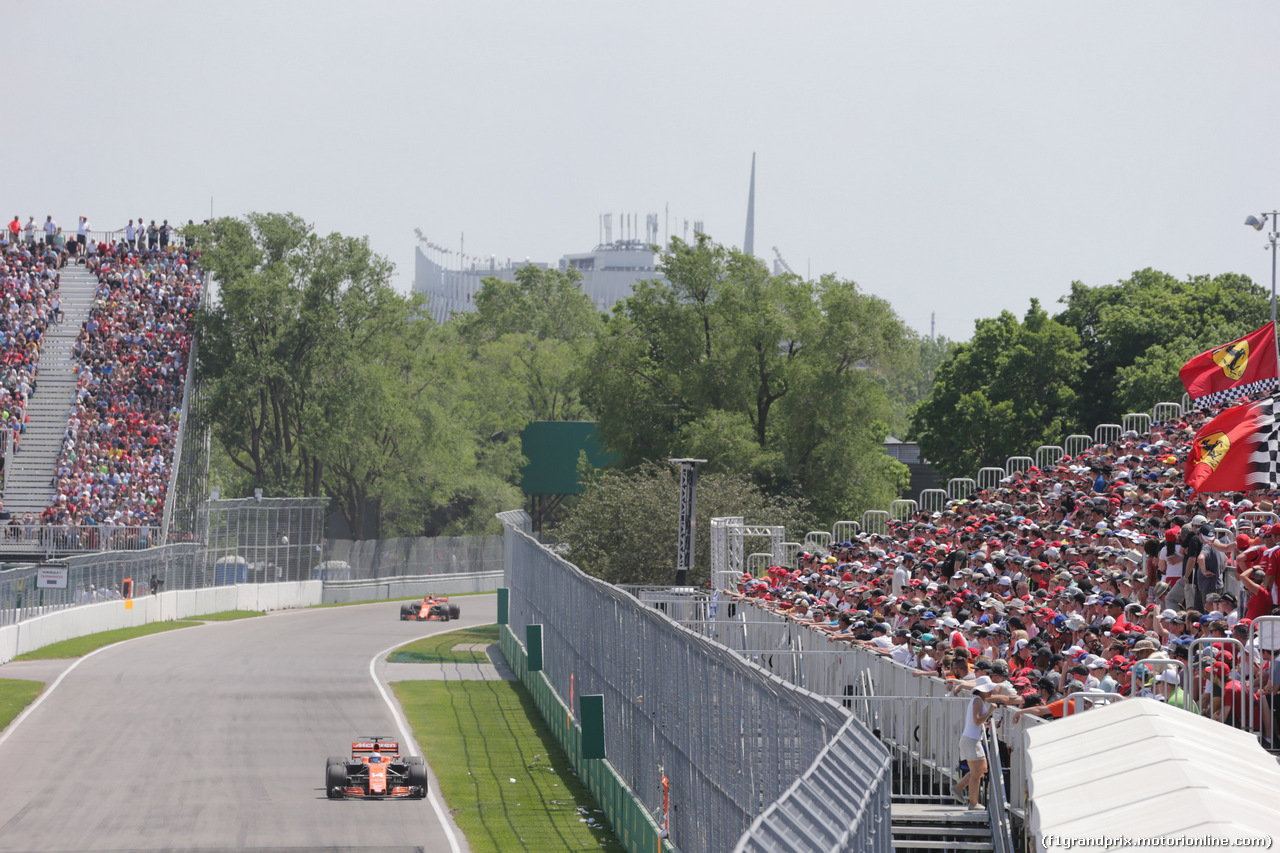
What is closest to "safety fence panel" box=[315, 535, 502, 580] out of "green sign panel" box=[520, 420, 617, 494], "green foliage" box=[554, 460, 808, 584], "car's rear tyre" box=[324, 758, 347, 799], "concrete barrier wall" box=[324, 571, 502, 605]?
"concrete barrier wall" box=[324, 571, 502, 605]

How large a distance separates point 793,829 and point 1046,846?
1154 millimetres

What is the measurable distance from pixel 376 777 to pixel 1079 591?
11.3m

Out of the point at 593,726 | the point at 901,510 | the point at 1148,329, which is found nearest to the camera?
the point at 593,726

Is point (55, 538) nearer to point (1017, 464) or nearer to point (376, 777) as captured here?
point (1017, 464)

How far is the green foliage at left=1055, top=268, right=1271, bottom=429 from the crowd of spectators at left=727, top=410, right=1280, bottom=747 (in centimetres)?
2099

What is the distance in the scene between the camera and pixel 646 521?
44.7 m

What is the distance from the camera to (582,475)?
63.2m

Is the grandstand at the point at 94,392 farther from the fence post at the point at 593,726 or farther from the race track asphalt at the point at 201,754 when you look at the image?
the fence post at the point at 593,726

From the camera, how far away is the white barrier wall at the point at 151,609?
1593 inches

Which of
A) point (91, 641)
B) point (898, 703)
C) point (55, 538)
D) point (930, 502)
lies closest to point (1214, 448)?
point (898, 703)

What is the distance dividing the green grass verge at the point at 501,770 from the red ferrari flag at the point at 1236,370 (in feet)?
37.7

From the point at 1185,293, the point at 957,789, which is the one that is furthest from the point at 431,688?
the point at 1185,293

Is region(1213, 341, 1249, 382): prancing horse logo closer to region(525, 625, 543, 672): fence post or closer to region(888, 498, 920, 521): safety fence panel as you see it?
region(888, 498, 920, 521): safety fence panel

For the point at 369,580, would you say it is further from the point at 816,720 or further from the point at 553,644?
the point at 816,720
